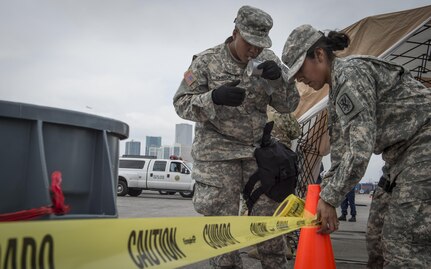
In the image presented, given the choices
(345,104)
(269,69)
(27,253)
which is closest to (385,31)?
(269,69)

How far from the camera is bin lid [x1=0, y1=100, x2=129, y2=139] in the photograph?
136 cm

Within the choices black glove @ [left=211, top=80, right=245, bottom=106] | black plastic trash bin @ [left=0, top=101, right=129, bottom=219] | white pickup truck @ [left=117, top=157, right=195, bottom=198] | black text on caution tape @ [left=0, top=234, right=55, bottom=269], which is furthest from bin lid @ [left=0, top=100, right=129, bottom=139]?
white pickup truck @ [left=117, top=157, right=195, bottom=198]

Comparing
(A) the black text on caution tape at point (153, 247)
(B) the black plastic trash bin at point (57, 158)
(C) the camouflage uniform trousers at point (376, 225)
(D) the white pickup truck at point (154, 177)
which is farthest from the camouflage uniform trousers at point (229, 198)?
(D) the white pickup truck at point (154, 177)

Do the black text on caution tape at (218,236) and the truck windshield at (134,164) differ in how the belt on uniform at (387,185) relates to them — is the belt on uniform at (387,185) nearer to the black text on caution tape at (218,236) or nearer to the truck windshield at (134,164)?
the black text on caution tape at (218,236)

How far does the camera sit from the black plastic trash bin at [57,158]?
4.47ft

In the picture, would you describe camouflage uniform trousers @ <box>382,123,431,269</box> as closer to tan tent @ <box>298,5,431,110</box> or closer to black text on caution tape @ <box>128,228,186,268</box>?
black text on caution tape @ <box>128,228,186,268</box>

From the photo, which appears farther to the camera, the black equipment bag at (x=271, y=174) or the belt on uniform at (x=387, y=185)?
the black equipment bag at (x=271, y=174)

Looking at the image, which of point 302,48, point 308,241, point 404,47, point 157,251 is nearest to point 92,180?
point 157,251

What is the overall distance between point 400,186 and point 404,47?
14.2ft

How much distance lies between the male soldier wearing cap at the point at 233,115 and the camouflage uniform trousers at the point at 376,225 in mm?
553

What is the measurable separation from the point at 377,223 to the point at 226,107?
1.18 metres

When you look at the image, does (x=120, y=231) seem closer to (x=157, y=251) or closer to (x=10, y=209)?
(x=157, y=251)

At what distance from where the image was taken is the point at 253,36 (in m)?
2.81

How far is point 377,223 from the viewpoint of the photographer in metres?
2.70
